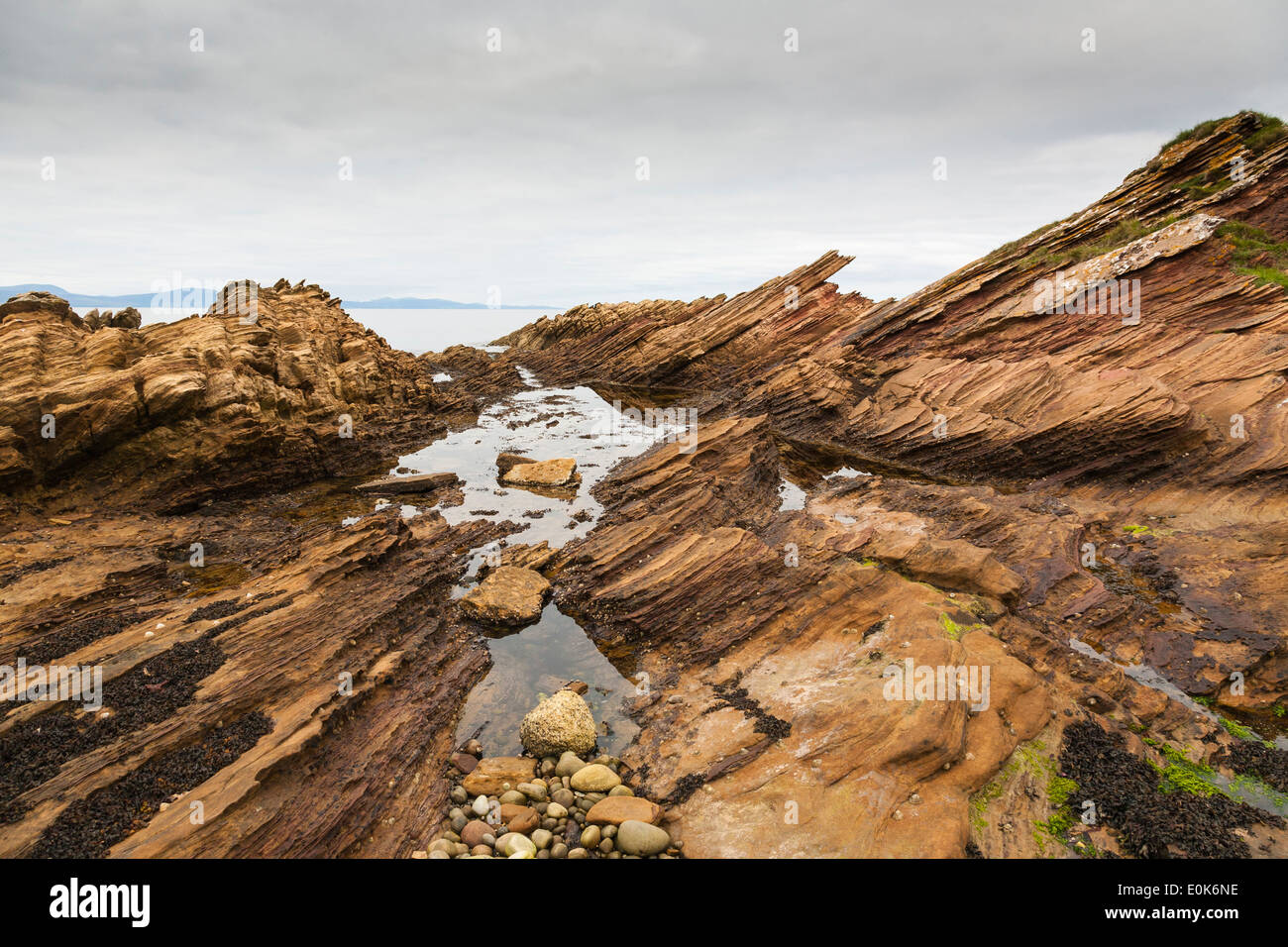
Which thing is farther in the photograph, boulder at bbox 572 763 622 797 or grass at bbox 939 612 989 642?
grass at bbox 939 612 989 642

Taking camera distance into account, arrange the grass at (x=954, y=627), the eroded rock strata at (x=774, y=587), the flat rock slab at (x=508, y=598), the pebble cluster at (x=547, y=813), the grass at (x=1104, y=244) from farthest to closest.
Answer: the grass at (x=1104, y=244) → the flat rock slab at (x=508, y=598) → the grass at (x=954, y=627) → the eroded rock strata at (x=774, y=587) → the pebble cluster at (x=547, y=813)

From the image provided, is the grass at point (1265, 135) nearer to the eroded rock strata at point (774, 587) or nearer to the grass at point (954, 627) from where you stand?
the eroded rock strata at point (774, 587)

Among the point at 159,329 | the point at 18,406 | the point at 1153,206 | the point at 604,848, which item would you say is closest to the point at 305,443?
the point at 159,329

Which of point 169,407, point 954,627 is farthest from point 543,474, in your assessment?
point 954,627

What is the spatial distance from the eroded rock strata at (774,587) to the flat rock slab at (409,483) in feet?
2.76

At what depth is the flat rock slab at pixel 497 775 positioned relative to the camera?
→ 12.2 metres

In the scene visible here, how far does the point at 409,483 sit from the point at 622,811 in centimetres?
2387

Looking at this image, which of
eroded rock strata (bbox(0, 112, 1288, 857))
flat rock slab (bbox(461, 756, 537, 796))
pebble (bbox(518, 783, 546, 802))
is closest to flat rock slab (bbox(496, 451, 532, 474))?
eroded rock strata (bbox(0, 112, 1288, 857))

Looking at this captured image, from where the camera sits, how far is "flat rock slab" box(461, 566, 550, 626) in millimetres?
18688

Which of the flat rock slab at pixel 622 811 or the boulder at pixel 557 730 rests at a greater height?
the boulder at pixel 557 730

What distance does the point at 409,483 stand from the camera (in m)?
30.8

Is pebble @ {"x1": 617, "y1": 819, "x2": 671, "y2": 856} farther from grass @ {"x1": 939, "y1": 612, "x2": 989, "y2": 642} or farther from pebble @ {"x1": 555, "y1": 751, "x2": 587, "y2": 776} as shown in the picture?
grass @ {"x1": 939, "y1": 612, "x2": 989, "y2": 642}

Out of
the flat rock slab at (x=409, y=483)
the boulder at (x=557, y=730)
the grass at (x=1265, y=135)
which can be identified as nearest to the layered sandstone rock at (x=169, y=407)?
the flat rock slab at (x=409, y=483)

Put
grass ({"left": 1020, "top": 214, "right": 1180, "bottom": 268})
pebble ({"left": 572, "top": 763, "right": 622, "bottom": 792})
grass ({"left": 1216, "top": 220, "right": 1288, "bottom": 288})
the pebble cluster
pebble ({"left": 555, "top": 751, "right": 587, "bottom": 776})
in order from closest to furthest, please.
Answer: the pebble cluster
pebble ({"left": 572, "top": 763, "right": 622, "bottom": 792})
pebble ({"left": 555, "top": 751, "right": 587, "bottom": 776})
grass ({"left": 1216, "top": 220, "right": 1288, "bottom": 288})
grass ({"left": 1020, "top": 214, "right": 1180, "bottom": 268})
